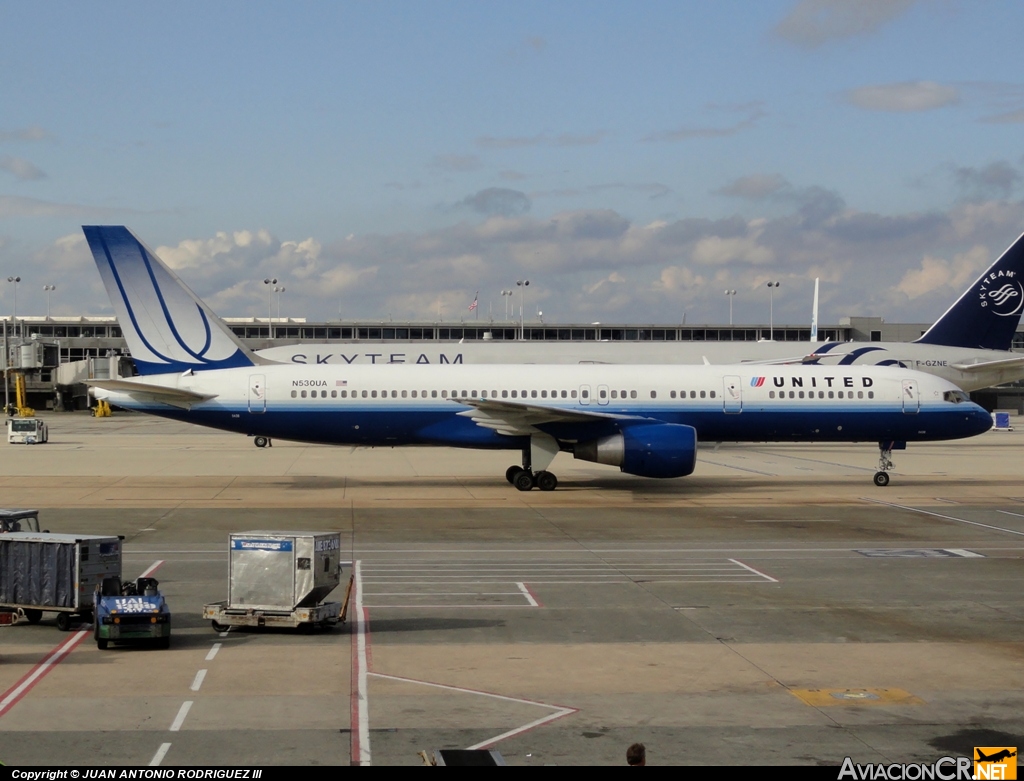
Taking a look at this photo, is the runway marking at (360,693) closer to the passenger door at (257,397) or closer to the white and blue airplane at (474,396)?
the white and blue airplane at (474,396)

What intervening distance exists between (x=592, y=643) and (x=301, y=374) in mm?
24370

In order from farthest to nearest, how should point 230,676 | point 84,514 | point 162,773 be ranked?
point 84,514
point 230,676
point 162,773

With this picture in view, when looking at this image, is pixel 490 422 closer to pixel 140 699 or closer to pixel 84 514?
pixel 84 514

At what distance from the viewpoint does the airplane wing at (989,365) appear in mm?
61862

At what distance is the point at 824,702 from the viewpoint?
534 inches

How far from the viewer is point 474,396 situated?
39531 millimetres

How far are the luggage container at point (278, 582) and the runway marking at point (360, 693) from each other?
2.34 ft

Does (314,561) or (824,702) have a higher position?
(314,561)

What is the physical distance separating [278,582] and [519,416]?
67.2ft

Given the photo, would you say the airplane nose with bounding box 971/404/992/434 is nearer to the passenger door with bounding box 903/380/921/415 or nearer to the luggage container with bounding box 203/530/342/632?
the passenger door with bounding box 903/380/921/415

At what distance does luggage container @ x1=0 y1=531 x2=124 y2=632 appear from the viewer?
1748cm

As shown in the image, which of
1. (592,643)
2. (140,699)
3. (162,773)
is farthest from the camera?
(592,643)

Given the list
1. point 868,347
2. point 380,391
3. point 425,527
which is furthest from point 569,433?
point 868,347

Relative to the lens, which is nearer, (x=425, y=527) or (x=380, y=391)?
(x=425, y=527)
